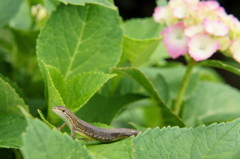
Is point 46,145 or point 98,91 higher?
point 46,145

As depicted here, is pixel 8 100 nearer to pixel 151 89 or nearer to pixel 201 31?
pixel 151 89

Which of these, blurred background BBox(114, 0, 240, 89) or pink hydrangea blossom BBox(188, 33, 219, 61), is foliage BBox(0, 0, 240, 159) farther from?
blurred background BBox(114, 0, 240, 89)

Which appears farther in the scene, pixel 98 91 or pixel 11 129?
pixel 98 91

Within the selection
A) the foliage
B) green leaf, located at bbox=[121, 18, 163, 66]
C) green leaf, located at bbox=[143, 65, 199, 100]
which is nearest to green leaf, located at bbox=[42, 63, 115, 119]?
the foliage


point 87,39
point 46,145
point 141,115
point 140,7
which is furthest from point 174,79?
point 140,7

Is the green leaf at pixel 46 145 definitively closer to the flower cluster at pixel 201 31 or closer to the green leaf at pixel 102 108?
the green leaf at pixel 102 108

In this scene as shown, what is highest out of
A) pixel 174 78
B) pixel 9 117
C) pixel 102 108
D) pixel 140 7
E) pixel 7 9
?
pixel 7 9

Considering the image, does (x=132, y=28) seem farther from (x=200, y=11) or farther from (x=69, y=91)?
(x=69, y=91)
